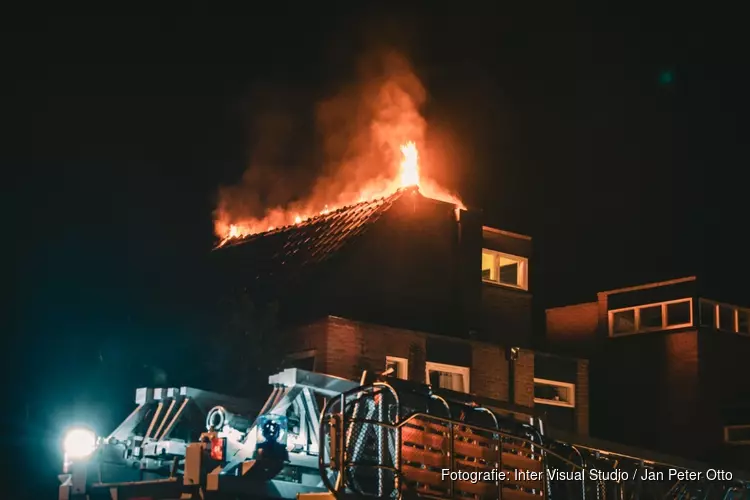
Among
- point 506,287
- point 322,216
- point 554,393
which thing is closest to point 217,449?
point 506,287

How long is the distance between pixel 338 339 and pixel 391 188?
21.8ft

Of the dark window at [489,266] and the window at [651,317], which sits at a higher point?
the dark window at [489,266]

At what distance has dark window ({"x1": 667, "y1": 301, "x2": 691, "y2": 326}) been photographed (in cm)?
2827

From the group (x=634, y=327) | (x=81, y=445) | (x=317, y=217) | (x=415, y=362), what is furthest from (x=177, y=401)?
(x=634, y=327)

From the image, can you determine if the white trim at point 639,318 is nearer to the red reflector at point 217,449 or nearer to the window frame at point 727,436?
the window frame at point 727,436

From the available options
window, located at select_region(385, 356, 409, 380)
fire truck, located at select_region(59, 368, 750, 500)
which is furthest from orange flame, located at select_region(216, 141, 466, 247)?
fire truck, located at select_region(59, 368, 750, 500)

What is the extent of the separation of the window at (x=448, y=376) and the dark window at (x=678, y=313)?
8.25 m

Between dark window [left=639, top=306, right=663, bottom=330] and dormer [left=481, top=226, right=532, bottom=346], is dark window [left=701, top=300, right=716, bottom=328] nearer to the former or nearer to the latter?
dark window [left=639, top=306, right=663, bottom=330]

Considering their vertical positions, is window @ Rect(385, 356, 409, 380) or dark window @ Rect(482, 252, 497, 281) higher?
dark window @ Rect(482, 252, 497, 281)

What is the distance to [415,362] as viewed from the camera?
21812 millimetres

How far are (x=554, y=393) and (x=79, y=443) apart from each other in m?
14.1

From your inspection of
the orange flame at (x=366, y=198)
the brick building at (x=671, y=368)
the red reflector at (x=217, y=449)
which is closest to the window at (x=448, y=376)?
the orange flame at (x=366, y=198)

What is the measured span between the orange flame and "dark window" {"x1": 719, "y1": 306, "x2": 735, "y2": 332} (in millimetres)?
8162

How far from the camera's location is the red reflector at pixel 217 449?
41.2 ft
